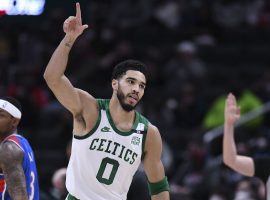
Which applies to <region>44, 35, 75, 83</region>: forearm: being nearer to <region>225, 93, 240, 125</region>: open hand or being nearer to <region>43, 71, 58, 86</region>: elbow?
<region>43, 71, 58, 86</region>: elbow

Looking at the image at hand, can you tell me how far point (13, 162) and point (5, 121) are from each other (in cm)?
44

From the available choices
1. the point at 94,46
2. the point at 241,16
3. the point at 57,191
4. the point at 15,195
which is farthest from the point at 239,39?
the point at 15,195

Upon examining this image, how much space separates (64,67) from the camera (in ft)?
21.9

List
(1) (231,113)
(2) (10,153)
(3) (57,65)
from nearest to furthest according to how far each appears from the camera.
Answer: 1. (2) (10,153)
2. (3) (57,65)
3. (1) (231,113)

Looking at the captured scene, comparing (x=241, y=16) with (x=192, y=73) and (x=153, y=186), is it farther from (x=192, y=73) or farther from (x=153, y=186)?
(x=153, y=186)

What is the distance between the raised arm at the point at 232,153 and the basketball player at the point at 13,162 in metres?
1.85

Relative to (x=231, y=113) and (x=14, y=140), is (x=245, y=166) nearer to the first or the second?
(x=231, y=113)

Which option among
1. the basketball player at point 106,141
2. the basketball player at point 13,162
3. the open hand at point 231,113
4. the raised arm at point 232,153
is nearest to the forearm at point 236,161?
the raised arm at point 232,153

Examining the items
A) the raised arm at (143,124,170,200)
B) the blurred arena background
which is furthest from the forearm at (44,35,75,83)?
the blurred arena background

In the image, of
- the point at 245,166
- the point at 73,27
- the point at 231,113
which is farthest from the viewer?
the point at 231,113

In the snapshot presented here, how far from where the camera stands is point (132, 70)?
7.11 metres

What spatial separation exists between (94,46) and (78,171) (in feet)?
30.7

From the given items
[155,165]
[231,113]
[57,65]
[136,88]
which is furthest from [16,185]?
[231,113]

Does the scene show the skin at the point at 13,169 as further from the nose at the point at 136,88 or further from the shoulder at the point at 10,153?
the nose at the point at 136,88
